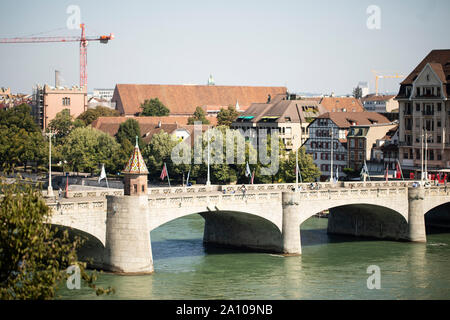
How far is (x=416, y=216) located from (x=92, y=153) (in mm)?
64041

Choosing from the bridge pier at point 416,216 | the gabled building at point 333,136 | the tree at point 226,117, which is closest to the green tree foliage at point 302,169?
the gabled building at point 333,136

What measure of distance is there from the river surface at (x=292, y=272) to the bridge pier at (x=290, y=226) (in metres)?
0.95

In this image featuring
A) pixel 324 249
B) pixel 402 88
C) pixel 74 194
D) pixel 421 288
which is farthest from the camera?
pixel 402 88

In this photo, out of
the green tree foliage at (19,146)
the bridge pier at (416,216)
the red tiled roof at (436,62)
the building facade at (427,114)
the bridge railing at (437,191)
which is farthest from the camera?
the green tree foliage at (19,146)

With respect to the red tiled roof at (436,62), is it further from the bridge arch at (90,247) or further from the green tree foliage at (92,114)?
the green tree foliage at (92,114)

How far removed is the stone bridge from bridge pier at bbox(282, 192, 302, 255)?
0.26 ft

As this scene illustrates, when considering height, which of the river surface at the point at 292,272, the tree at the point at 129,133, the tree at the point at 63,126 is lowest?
the river surface at the point at 292,272

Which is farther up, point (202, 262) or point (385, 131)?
point (385, 131)

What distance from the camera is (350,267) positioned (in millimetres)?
74688

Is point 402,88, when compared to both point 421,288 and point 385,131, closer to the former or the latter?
point 385,131

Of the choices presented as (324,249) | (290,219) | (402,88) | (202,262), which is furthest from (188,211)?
(402,88)

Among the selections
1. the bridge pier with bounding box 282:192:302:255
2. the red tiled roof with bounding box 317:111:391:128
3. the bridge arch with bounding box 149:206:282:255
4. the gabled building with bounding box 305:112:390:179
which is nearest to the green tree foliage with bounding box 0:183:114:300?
the bridge arch with bounding box 149:206:282:255

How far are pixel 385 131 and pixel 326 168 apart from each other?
9.48 m

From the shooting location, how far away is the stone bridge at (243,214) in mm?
67188
